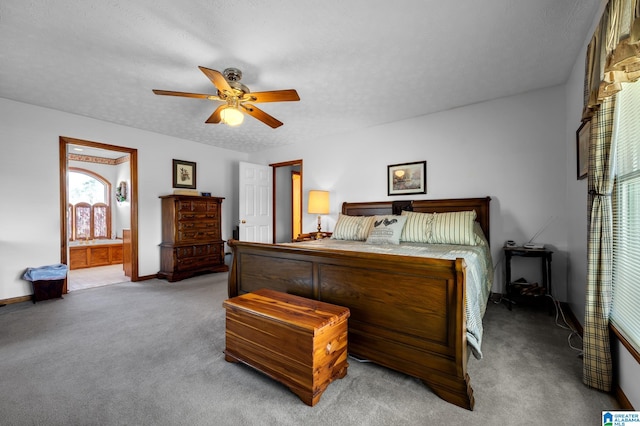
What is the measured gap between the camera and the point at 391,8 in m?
1.93

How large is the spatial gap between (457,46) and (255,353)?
2.94 meters

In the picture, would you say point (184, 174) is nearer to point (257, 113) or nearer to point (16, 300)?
point (16, 300)

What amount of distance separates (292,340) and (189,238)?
3.88 meters

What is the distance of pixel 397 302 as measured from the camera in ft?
5.87

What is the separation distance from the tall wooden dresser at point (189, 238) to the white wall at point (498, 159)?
286 centimetres

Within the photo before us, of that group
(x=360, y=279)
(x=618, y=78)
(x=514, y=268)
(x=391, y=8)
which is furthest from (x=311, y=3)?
(x=514, y=268)

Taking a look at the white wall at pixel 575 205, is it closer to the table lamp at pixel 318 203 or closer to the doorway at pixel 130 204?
the table lamp at pixel 318 203

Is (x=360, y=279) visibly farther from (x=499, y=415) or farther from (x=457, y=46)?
(x=457, y=46)

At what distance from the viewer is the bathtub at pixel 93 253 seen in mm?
5673

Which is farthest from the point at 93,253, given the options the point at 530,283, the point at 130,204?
the point at 530,283

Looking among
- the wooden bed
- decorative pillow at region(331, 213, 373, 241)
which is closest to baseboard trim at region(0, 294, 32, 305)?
the wooden bed

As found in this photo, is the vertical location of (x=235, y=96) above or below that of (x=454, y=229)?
above

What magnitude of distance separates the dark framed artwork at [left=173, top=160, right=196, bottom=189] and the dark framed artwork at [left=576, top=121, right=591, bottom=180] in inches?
222

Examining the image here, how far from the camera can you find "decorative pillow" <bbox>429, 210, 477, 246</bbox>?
3020 millimetres
